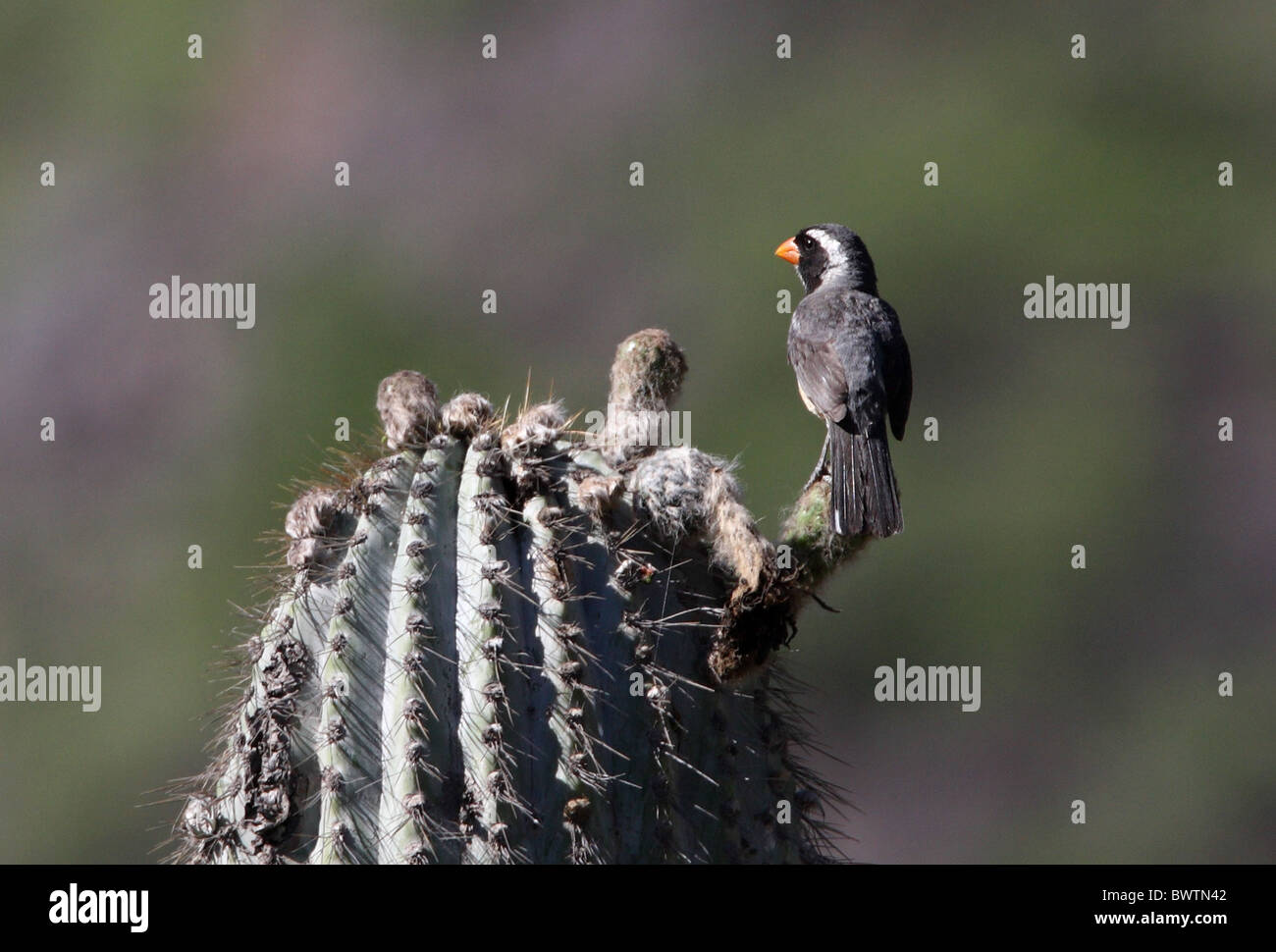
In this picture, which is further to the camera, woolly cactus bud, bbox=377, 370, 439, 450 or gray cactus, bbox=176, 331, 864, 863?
woolly cactus bud, bbox=377, 370, 439, 450

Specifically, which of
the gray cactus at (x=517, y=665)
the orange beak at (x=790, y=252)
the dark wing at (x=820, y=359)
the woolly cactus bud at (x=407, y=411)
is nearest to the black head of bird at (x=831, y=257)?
the orange beak at (x=790, y=252)

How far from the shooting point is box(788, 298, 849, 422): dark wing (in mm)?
4547

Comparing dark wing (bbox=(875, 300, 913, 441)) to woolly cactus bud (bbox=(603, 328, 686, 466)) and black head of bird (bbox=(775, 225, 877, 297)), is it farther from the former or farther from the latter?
woolly cactus bud (bbox=(603, 328, 686, 466))

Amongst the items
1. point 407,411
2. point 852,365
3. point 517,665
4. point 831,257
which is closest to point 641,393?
point 407,411

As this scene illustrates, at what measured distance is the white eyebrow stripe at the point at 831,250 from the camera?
5.31 metres

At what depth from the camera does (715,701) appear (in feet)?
9.64

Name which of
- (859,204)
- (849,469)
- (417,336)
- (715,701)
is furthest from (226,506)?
(715,701)

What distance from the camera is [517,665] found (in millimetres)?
2734

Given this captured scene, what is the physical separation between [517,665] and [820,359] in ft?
7.07

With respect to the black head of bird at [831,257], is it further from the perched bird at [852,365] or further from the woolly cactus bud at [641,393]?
the woolly cactus bud at [641,393]

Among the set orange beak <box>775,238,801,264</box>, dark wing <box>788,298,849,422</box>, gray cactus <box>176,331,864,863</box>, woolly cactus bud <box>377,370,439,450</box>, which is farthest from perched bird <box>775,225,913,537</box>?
woolly cactus bud <box>377,370,439,450</box>

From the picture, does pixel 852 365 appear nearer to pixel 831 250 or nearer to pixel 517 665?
pixel 831 250

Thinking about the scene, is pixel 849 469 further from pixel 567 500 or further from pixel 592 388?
pixel 592 388

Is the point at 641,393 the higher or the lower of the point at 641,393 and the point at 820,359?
the lower
